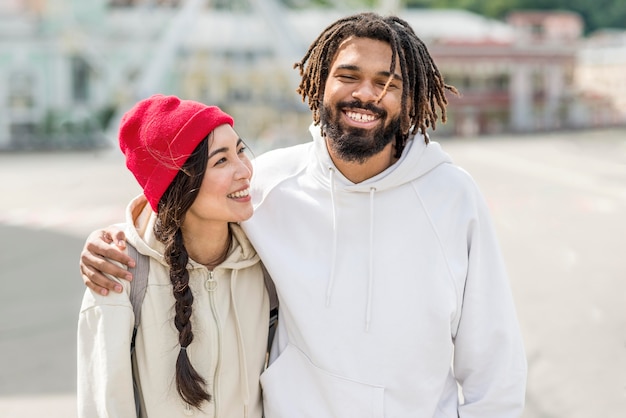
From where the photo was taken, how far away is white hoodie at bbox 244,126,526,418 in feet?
7.52

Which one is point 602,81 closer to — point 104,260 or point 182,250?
point 182,250

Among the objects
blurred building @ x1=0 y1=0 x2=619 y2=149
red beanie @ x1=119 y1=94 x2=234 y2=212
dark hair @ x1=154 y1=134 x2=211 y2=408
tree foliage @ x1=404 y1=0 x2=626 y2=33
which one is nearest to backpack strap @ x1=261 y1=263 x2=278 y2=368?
dark hair @ x1=154 y1=134 x2=211 y2=408

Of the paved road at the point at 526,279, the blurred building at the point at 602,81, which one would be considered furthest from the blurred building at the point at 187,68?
the paved road at the point at 526,279

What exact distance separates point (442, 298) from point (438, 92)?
716 millimetres

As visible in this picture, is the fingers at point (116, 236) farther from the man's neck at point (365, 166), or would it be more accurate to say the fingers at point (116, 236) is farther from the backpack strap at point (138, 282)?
the man's neck at point (365, 166)

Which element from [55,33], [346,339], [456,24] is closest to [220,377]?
[346,339]

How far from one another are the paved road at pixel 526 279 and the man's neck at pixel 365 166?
230 centimetres

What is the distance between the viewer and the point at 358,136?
7.66ft

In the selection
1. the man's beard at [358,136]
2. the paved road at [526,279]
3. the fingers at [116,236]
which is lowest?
the paved road at [526,279]

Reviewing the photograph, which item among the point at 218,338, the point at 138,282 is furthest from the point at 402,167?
the point at 138,282

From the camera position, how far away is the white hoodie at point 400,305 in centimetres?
229

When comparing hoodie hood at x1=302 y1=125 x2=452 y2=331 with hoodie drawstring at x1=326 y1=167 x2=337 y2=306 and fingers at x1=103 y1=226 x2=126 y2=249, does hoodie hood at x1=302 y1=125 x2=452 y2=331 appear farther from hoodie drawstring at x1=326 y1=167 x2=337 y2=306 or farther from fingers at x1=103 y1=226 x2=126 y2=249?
fingers at x1=103 y1=226 x2=126 y2=249

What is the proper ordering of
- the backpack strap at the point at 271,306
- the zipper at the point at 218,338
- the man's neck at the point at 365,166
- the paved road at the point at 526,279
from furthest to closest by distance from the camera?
the paved road at the point at 526,279 < the backpack strap at the point at 271,306 < the man's neck at the point at 365,166 < the zipper at the point at 218,338

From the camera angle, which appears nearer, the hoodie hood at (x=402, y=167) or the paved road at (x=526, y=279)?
the hoodie hood at (x=402, y=167)
